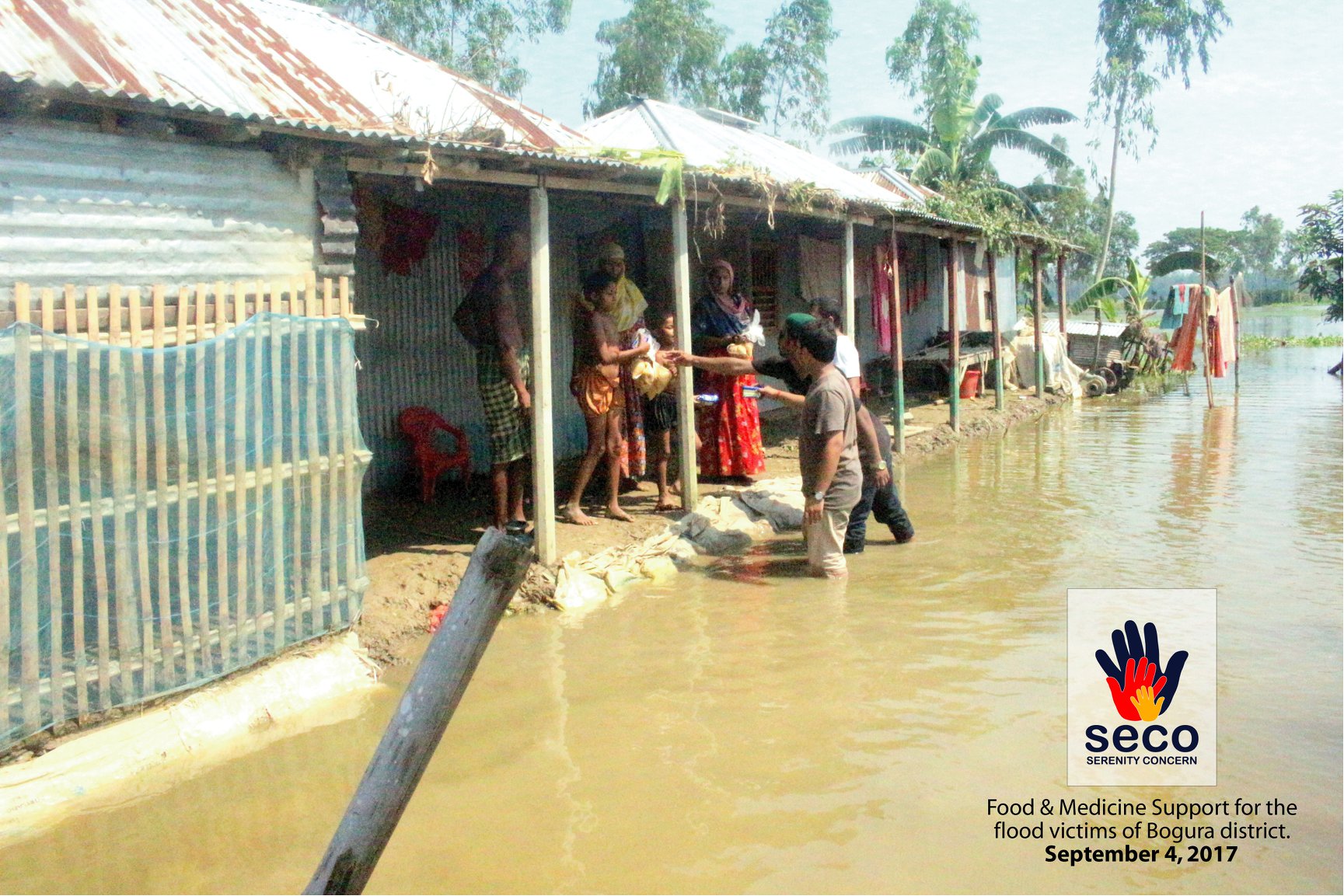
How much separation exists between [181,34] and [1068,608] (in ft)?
20.1

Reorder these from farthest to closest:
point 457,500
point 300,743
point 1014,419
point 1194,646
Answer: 1. point 1014,419
2. point 457,500
3. point 1194,646
4. point 300,743

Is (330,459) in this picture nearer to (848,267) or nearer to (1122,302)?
(848,267)

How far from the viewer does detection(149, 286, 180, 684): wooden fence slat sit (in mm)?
4797

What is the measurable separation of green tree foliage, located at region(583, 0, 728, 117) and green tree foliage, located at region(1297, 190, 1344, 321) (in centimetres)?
1701

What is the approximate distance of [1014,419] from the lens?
16922 mm

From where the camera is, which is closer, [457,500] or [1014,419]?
[457,500]

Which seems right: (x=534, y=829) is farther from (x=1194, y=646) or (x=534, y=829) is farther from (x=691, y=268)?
(x=691, y=268)

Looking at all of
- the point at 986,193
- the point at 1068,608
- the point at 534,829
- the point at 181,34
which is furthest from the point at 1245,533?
the point at 986,193

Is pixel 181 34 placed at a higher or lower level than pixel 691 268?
higher

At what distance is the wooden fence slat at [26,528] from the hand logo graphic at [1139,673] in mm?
4669

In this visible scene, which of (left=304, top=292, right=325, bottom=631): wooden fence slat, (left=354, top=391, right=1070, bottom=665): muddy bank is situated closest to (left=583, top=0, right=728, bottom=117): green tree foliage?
(left=354, top=391, right=1070, bottom=665): muddy bank

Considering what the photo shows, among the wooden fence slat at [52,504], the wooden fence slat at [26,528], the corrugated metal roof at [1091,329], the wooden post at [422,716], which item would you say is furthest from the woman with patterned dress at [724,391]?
the corrugated metal roof at [1091,329]

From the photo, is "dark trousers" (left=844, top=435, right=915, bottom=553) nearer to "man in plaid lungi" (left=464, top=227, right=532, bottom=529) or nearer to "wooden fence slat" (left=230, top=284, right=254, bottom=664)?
"man in plaid lungi" (left=464, top=227, right=532, bottom=529)

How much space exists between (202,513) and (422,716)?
10.2 feet
